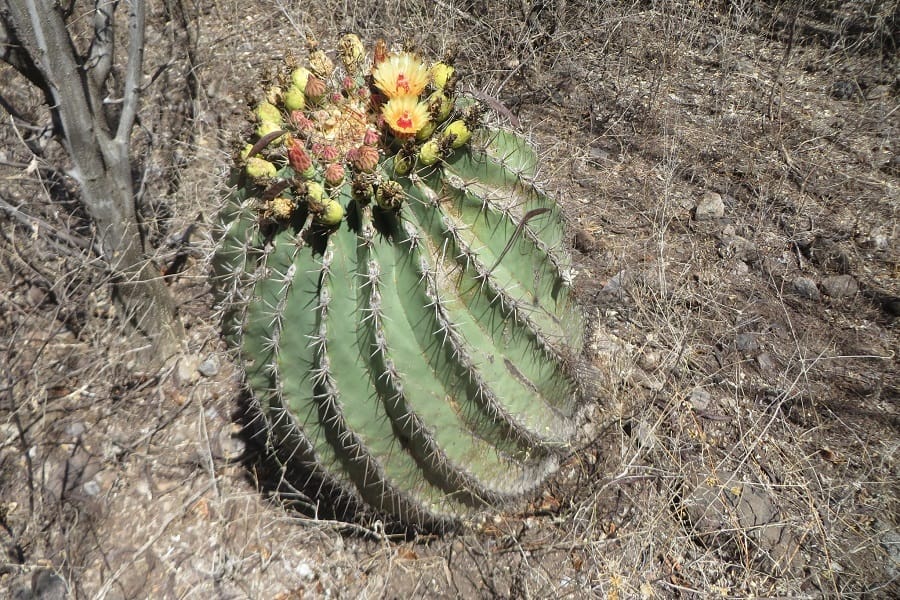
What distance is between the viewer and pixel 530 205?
177 cm

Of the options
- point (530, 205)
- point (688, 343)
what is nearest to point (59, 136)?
point (530, 205)

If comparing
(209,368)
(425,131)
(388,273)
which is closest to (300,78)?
(425,131)

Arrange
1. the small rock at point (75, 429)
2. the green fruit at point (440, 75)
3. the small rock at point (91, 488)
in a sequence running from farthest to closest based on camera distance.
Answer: the small rock at point (75, 429), the small rock at point (91, 488), the green fruit at point (440, 75)

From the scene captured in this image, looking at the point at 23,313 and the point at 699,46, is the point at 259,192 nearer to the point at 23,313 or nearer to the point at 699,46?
the point at 23,313

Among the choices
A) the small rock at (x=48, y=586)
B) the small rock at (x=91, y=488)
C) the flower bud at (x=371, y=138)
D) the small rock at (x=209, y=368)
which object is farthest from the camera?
the small rock at (x=209, y=368)

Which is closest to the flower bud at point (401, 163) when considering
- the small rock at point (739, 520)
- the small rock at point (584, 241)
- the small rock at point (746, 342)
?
the small rock at point (739, 520)

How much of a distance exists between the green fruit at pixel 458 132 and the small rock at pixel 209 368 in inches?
68.0

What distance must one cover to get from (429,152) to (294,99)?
1.37ft

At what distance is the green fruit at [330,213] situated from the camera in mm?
1489

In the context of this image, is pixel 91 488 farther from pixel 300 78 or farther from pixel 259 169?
pixel 300 78

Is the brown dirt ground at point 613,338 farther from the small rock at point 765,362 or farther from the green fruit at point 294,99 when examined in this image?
the green fruit at point 294,99

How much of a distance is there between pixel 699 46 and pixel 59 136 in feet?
12.2

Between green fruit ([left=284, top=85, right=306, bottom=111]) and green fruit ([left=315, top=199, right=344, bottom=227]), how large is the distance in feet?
1.14

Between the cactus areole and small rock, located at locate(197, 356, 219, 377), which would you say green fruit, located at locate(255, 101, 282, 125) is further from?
small rock, located at locate(197, 356, 219, 377)
